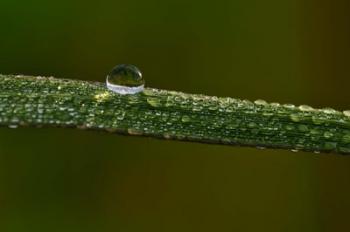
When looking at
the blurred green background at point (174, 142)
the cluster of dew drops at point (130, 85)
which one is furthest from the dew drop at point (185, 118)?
the blurred green background at point (174, 142)

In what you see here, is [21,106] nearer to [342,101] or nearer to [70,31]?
[70,31]

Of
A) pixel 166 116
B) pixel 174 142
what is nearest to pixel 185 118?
pixel 166 116

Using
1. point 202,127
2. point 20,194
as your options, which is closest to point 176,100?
point 202,127

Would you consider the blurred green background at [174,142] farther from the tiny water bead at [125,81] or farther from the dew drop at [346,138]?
the dew drop at [346,138]

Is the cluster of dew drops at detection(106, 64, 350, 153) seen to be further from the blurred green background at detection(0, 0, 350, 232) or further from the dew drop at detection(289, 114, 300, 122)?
the blurred green background at detection(0, 0, 350, 232)

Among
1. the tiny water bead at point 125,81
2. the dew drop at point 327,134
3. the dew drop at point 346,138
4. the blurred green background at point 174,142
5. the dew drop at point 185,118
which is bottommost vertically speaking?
the blurred green background at point 174,142

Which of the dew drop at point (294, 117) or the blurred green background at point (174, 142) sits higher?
the dew drop at point (294, 117)

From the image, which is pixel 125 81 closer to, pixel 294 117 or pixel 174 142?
pixel 294 117
